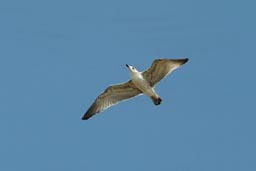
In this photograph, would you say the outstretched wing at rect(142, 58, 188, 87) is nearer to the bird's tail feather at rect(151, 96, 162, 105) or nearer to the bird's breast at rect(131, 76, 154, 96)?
the bird's breast at rect(131, 76, 154, 96)

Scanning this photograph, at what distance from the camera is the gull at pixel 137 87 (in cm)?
3538

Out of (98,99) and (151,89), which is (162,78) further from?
(98,99)

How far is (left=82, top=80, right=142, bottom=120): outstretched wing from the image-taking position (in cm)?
3684

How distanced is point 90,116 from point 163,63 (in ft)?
13.8

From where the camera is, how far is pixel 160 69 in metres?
35.6

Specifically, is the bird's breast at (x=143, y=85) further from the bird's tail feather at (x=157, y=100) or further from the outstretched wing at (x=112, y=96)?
the outstretched wing at (x=112, y=96)

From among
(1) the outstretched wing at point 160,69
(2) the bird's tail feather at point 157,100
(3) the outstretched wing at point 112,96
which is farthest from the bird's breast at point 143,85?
(3) the outstretched wing at point 112,96

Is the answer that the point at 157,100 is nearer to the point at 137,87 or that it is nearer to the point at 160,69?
the point at 160,69

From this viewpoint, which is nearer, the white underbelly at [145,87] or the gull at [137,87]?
the gull at [137,87]

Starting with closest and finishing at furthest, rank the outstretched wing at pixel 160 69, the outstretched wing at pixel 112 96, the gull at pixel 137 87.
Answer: the outstretched wing at pixel 160 69, the gull at pixel 137 87, the outstretched wing at pixel 112 96

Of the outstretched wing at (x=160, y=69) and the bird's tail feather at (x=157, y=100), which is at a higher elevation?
the outstretched wing at (x=160, y=69)

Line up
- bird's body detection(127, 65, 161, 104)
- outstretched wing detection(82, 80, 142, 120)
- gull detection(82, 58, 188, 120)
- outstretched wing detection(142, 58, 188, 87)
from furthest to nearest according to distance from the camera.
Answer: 1. outstretched wing detection(82, 80, 142, 120)
2. bird's body detection(127, 65, 161, 104)
3. gull detection(82, 58, 188, 120)
4. outstretched wing detection(142, 58, 188, 87)

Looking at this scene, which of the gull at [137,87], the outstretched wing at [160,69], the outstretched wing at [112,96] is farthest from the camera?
the outstretched wing at [112,96]

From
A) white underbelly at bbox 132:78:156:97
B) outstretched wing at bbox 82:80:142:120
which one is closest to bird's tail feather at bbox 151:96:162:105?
white underbelly at bbox 132:78:156:97
